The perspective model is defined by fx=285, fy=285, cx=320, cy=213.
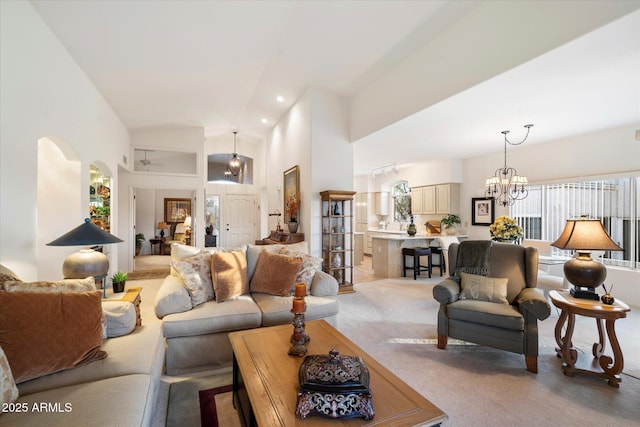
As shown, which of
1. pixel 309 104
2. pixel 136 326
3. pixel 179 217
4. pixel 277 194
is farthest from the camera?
pixel 179 217

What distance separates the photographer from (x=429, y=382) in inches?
88.1

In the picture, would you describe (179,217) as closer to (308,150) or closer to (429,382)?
(308,150)

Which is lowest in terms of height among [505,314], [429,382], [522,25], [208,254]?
Result: [429,382]

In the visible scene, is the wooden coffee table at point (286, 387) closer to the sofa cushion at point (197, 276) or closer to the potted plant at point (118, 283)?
the sofa cushion at point (197, 276)

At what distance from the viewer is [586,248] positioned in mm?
2375

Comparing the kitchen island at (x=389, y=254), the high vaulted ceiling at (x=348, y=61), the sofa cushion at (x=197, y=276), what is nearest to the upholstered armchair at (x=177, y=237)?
the high vaulted ceiling at (x=348, y=61)

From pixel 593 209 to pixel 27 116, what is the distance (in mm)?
7618

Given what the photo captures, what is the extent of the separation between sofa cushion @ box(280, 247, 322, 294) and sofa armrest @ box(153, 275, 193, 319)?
1081 millimetres

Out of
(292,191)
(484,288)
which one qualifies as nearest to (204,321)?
(484,288)

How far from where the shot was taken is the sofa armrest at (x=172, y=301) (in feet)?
7.94

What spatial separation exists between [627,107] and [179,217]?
10898 mm

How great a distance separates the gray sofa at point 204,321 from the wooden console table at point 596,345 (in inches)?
82.1

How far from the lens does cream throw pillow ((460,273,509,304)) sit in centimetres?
275

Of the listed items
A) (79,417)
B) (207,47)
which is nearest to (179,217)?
(207,47)
